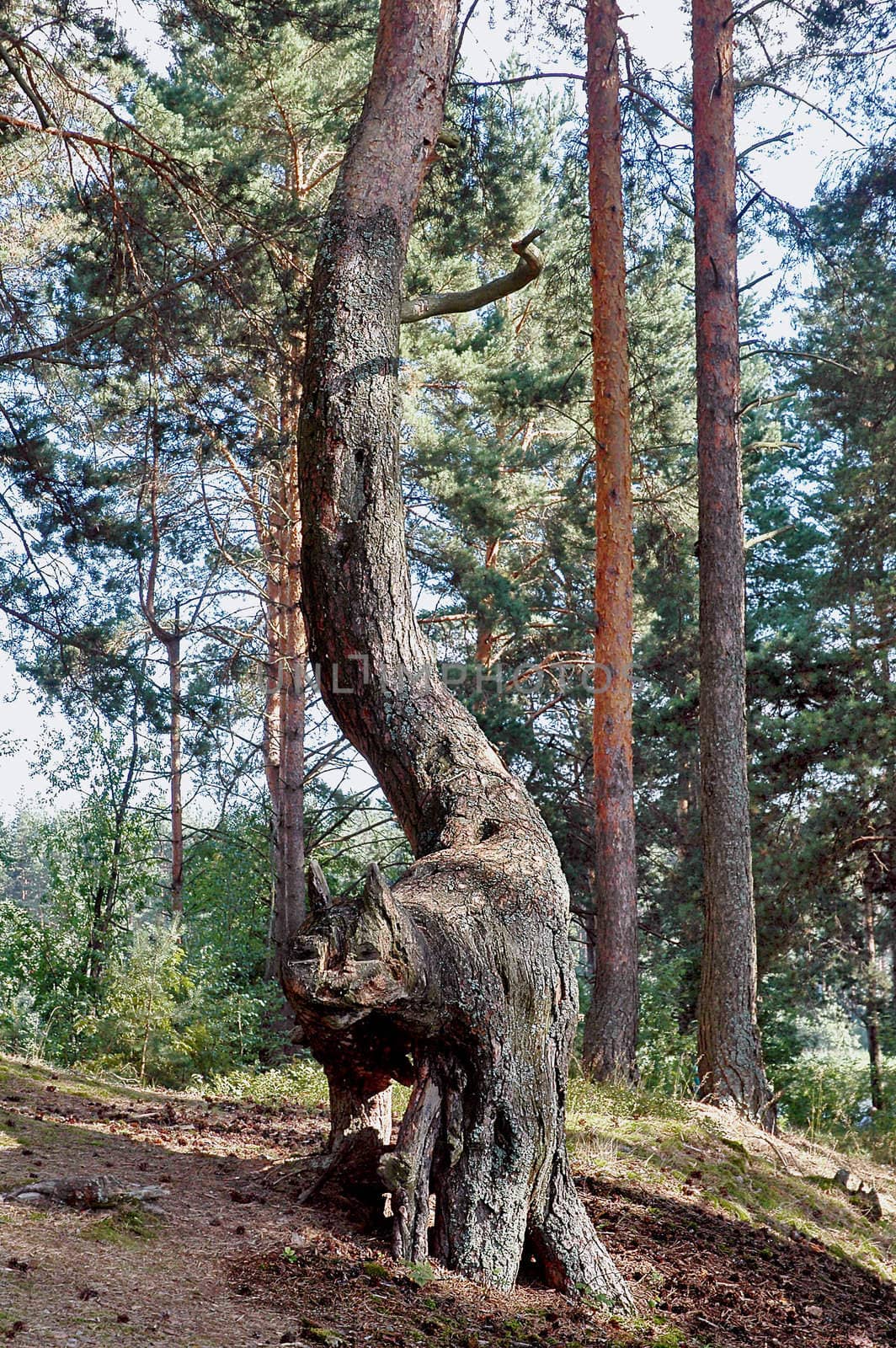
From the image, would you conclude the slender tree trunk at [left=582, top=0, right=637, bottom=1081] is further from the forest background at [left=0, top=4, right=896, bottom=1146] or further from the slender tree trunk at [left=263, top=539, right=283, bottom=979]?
the slender tree trunk at [left=263, top=539, right=283, bottom=979]

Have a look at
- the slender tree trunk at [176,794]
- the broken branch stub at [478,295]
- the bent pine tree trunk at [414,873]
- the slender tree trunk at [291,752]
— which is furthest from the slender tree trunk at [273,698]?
the bent pine tree trunk at [414,873]

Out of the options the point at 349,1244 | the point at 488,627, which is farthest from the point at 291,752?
the point at 349,1244

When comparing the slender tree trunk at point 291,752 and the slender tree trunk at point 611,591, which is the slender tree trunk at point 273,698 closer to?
the slender tree trunk at point 291,752

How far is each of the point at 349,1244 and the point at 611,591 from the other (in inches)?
255

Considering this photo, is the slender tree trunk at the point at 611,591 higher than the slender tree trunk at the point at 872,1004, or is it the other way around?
the slender tree trunk at the point at 611,591

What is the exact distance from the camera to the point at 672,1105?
262 inches

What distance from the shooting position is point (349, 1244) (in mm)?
3275

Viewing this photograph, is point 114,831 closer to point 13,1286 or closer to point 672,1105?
point 672,1105

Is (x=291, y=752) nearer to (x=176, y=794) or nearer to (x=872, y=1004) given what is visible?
(x=176, y=794)

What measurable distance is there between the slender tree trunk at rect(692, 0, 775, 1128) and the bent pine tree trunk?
148 inches

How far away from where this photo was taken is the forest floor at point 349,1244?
279 centimetres

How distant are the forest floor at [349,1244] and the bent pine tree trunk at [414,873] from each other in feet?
0.89

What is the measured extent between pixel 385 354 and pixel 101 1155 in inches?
144

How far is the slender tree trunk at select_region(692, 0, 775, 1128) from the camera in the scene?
7332 millimetres
